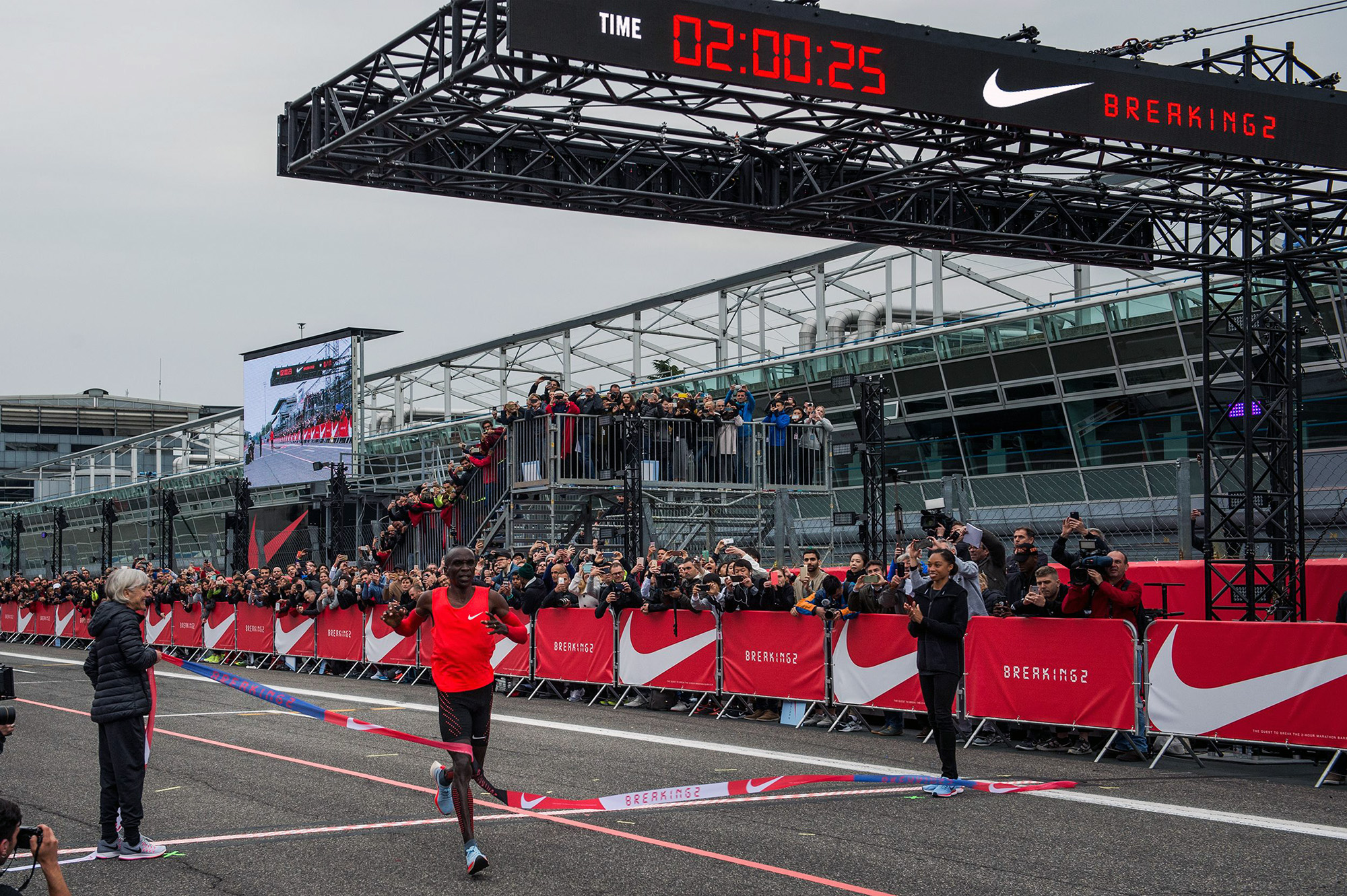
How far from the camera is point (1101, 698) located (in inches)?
468

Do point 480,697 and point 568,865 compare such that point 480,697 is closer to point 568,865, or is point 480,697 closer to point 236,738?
point 568,865

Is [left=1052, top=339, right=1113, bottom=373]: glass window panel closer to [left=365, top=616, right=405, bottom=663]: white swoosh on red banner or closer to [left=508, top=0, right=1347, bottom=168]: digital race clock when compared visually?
[left=508, top=0, right=1347, bottom=168]: digital race clock

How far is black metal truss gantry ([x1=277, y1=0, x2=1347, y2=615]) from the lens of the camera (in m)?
14.1

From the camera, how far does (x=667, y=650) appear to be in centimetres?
1639

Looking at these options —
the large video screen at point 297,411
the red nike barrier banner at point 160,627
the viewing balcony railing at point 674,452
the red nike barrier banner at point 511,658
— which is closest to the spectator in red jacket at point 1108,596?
the red nike barrier banner at point 511,658

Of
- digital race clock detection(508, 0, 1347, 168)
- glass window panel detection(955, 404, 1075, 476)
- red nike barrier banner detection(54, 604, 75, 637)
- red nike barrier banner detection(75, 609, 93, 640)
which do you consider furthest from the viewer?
red nike barrier banner detection(54, 604, 75, 637)

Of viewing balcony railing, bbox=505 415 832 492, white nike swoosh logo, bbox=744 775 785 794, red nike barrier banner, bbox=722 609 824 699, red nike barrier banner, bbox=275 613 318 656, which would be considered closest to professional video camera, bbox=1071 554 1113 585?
red nike barrier banner, bbox=722 609 824 699

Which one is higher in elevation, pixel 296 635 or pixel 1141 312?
pixel 1141 312

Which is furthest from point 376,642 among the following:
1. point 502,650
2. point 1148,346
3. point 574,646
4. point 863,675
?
point 1148,346

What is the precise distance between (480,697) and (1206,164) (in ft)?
37.6

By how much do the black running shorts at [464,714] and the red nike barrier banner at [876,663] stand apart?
20.3 ft

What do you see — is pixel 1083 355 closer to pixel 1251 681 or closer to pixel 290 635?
pixel 290 635

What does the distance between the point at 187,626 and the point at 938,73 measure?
21655 millimetres

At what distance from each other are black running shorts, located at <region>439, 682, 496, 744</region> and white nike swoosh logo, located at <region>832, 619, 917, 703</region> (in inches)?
247
